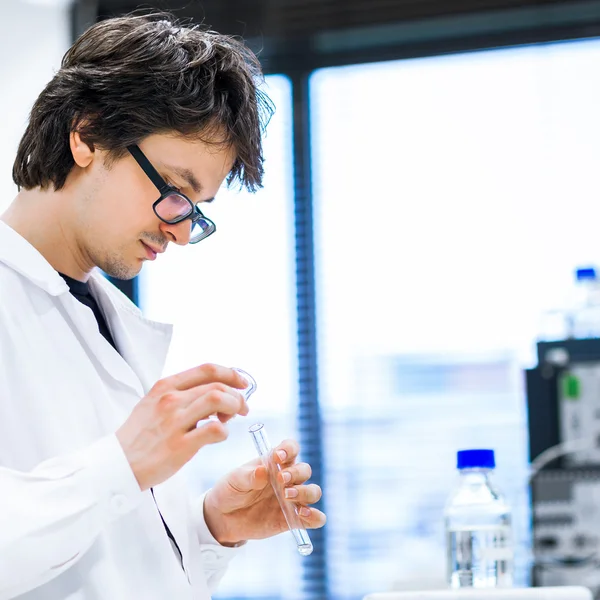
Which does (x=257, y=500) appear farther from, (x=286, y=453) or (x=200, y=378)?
(x=200, y=378)

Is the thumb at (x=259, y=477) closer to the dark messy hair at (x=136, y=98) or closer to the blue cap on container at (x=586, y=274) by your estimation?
the dark messy hair at (x=136, y=98)

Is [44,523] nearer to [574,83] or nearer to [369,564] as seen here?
[369,564]

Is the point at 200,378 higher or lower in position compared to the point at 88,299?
lower

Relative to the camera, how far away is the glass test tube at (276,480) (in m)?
1.21

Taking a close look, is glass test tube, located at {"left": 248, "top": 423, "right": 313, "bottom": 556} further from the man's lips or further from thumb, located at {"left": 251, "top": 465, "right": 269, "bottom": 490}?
the man's lips

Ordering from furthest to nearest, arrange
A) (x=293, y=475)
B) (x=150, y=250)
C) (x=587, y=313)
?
1. (x=587, y=313)
2. (x=150, y=250)
3. (x=293, y=475)

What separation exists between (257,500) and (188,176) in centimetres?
51

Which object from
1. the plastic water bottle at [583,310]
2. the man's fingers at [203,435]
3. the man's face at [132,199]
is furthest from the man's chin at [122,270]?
the plastic water bottle at [583,310]

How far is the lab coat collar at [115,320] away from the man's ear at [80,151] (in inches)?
5.9

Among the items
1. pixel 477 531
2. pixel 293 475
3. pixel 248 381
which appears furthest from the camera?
pixel 477 531

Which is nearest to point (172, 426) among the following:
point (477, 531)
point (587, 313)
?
point (477, 531)

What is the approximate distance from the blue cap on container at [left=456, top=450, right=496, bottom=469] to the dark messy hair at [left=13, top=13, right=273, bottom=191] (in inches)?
23.4

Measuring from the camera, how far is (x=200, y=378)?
0.99 m

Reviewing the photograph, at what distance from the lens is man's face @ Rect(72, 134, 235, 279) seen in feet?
4.12
